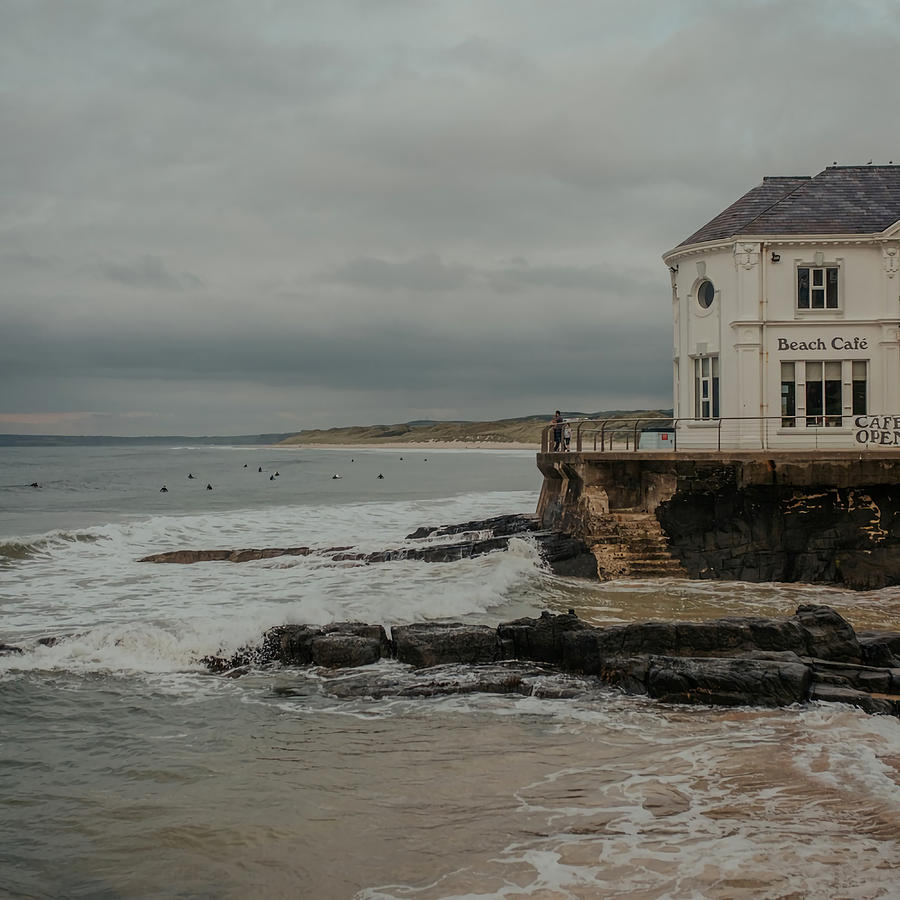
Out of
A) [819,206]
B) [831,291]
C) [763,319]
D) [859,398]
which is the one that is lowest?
[859,398]

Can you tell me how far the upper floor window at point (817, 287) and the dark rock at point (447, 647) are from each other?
13820 mm

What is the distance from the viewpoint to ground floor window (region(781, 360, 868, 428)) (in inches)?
848

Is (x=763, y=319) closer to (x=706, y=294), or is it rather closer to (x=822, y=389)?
(x=706, y=294)

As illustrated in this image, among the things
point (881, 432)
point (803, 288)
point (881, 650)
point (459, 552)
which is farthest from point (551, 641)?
point (803, 288)

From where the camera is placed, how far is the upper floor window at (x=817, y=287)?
21734 mm

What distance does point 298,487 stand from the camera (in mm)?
58906

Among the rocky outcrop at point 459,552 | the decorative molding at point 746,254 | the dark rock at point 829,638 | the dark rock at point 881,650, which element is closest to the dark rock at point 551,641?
the dark rock at point 829,638

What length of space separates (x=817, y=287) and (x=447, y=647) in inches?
581

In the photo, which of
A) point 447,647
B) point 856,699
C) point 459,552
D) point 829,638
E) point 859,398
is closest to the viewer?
point 856,699

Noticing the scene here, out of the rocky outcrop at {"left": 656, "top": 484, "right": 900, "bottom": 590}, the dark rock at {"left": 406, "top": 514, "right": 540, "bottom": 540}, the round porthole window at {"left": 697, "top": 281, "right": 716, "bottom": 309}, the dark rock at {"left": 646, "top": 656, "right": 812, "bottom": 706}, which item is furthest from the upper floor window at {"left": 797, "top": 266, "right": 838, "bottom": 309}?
the dark rock at {"left": 646, "top": 656, "right": 812, "bottom": 706}

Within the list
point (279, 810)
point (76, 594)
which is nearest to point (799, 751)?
point (279, 810)

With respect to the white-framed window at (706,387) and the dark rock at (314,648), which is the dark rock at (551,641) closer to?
the dark rock at (314,648)

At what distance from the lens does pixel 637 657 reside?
11008 millimetres

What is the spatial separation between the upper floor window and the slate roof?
3.11 ft
